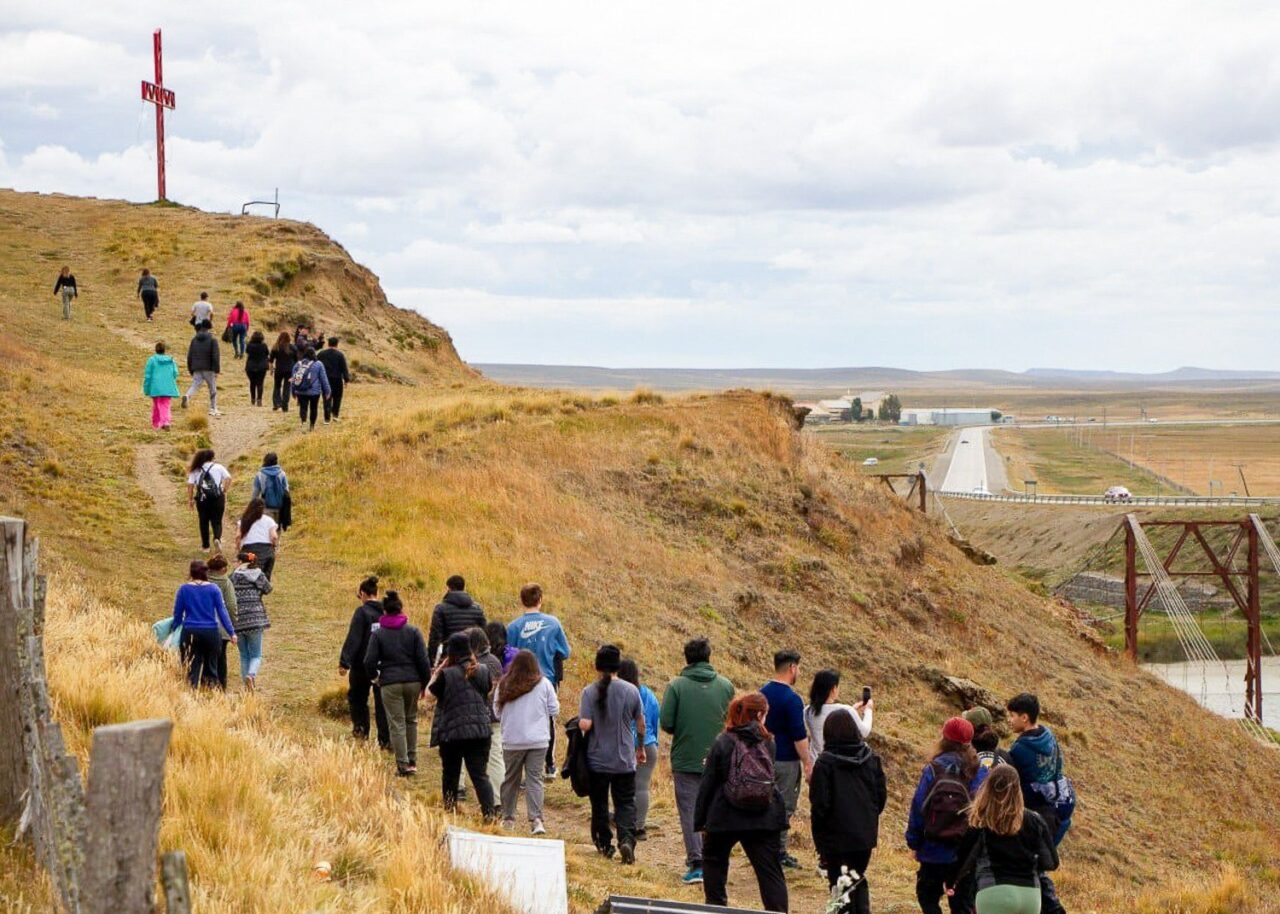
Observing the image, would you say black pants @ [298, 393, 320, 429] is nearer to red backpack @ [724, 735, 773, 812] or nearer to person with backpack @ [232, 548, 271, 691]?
person with backpack @ [232, 548, 271, 691]

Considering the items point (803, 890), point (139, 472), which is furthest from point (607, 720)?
point (139, 472)

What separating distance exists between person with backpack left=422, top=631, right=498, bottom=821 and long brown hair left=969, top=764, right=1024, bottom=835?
13.9 ft

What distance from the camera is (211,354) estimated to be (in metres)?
27.8

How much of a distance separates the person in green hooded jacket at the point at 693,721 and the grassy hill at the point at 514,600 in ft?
1.94

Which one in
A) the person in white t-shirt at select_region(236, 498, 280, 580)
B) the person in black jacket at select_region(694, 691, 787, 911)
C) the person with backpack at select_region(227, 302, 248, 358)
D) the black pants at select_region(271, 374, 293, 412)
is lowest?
the person in black jacket at select_region(694, 691, 787, 911)

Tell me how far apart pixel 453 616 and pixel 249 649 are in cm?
225

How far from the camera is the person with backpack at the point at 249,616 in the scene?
43.3 feet

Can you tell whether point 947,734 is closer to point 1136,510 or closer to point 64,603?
point 64,603

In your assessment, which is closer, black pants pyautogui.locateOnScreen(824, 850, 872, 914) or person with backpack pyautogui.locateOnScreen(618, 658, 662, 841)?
black pants pyautogui.locateOnScreen(824, 850, 872, 914)

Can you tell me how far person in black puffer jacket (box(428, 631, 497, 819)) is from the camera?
10.5 m

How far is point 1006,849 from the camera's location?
7875mm

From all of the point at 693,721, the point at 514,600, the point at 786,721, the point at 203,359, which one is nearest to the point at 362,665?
the point at 693,721

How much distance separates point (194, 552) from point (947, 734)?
1391 centimetres

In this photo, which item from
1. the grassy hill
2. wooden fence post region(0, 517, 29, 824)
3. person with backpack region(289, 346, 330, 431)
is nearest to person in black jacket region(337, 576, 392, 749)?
the grassy hill
